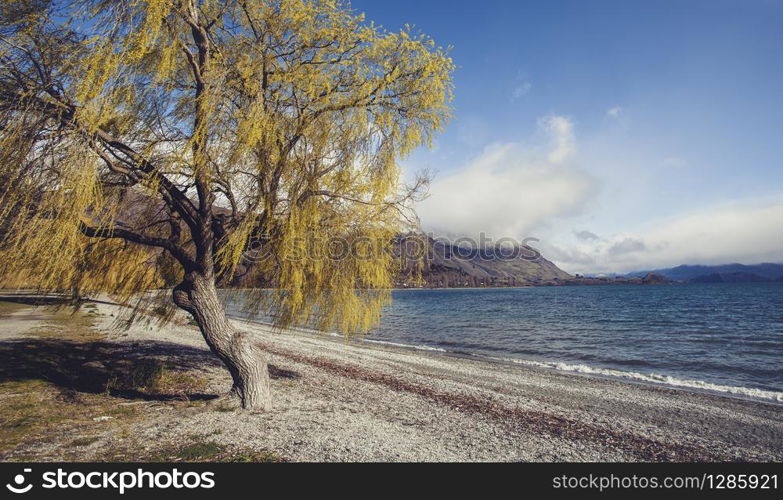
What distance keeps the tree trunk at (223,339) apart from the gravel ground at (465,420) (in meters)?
0.43

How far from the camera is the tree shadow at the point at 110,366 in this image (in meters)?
9.34

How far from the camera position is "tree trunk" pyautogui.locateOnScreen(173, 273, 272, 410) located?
26.0 ft

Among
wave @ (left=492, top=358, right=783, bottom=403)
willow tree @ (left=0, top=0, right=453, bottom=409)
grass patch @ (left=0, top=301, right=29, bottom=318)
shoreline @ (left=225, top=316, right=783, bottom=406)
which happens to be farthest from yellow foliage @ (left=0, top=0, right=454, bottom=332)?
grass patch @ (left=0, top=301, right=29, bottom=318)

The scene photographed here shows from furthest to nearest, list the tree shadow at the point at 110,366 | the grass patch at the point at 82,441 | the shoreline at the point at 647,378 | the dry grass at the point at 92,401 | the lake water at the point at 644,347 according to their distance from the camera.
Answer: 1. the lake water at the point at 644,347
2. the shoreline at the point at 647,378
3. the tree shadow at the point at 110,366
4. the grass patch at the point at 82,441
5. the dry grass at the point at 92,401

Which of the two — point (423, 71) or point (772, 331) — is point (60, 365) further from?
point (772, 331)

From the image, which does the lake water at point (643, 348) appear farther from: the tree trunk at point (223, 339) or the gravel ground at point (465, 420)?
the tree trunk at point (223, 339)

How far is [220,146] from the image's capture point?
275 inches

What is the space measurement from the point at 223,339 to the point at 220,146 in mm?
3965

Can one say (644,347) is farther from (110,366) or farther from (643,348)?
(110,366)

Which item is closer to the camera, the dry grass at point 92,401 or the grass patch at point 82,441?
the dry grass at point 92,401

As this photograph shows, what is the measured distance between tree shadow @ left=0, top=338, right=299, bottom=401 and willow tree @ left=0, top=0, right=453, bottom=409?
258 cm

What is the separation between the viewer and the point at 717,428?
33.9 feet
